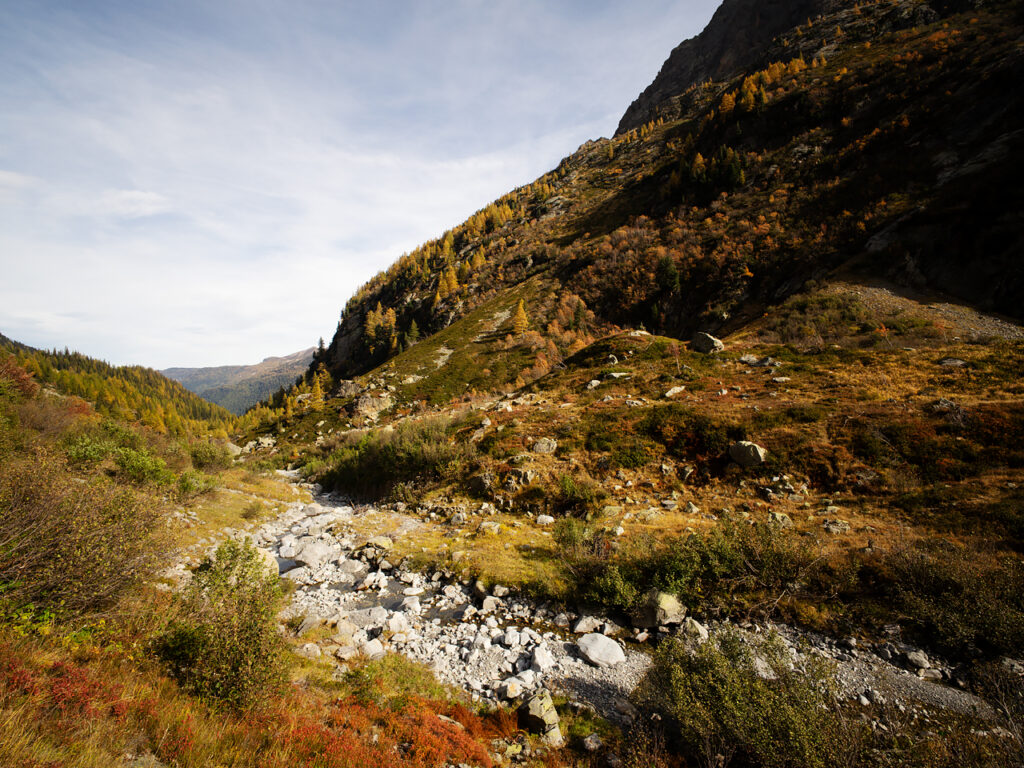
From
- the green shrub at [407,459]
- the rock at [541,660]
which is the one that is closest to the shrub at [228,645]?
the rock at [541,660]

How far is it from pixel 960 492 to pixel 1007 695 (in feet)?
23.1

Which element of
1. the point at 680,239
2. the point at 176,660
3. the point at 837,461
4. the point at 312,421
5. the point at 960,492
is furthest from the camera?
the point at 680,239

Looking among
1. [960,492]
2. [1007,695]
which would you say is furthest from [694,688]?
[960,492]

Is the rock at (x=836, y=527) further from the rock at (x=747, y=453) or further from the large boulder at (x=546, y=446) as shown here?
the large boulder at (x=546, y=446)

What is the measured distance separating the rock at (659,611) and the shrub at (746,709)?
2079 mm

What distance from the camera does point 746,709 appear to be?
15.8 feet

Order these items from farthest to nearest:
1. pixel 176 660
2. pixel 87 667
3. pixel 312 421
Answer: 1. pixel 312 421
2. pixel 176 660
3. pixel 87 667

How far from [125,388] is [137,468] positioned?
6018 inches

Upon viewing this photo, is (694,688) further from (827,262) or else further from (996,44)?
(996,44)

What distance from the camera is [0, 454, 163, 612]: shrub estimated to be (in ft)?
15.7

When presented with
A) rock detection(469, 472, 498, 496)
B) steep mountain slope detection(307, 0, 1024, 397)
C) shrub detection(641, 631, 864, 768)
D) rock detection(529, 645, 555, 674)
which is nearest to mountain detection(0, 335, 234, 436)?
steep mountain slope detection(307, 0, 1024, 397)

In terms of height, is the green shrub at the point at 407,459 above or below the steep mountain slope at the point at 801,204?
below

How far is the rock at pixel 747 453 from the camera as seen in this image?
532 inches

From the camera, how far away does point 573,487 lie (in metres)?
14.3
